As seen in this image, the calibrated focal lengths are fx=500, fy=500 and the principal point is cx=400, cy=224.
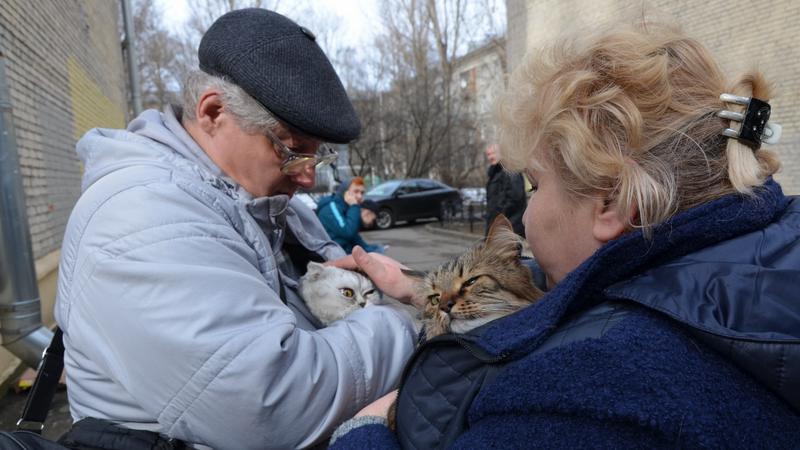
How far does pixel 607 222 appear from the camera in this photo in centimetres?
116

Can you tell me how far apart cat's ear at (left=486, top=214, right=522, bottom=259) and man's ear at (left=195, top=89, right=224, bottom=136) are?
115 centimetres

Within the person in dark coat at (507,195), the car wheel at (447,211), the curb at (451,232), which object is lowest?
the curb at (451,232)

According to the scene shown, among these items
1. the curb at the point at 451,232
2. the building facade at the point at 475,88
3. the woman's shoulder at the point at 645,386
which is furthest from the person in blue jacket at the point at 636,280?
the building facade at the point at 475,88

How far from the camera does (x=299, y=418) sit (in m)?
1.33

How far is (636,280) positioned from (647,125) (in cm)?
34

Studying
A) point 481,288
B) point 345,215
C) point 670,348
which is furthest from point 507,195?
point 670,348

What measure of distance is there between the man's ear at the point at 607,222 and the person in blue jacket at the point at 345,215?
477 cm

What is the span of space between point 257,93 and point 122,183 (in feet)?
1.75

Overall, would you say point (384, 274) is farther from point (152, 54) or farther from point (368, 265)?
point (152, 54)

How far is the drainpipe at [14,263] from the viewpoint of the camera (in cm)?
420

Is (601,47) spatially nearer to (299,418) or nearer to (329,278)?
(299,418)

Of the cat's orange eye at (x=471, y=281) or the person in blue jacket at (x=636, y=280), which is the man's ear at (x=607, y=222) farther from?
the cat's orange eye at (x=471, y=281)

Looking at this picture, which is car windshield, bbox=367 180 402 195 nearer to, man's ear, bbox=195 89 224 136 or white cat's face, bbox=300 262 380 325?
white cat's face, bbox=300 262 380 325

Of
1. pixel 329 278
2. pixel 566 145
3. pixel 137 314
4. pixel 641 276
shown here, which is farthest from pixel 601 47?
pixel 329 278
